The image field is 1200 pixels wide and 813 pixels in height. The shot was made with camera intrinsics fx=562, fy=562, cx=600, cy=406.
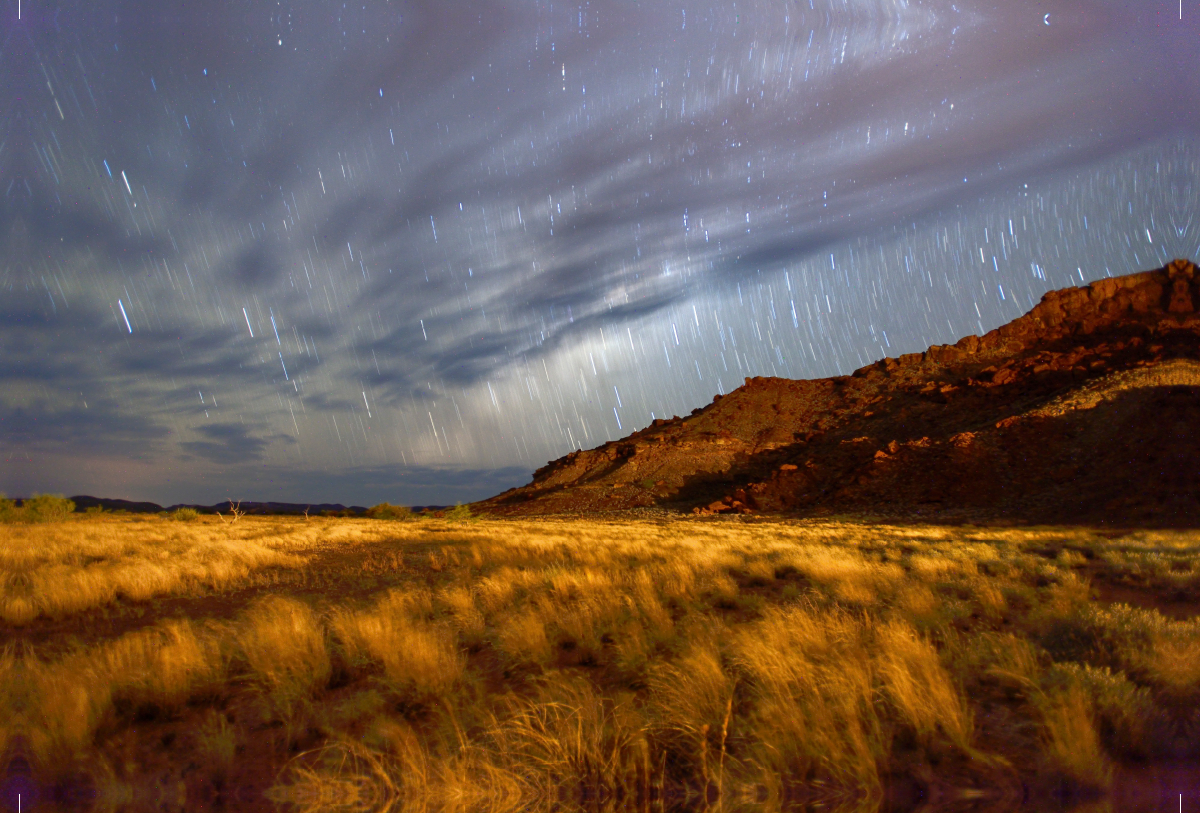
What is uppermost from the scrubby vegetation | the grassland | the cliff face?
the scrubby vegetation

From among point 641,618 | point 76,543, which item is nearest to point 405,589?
point 641,618

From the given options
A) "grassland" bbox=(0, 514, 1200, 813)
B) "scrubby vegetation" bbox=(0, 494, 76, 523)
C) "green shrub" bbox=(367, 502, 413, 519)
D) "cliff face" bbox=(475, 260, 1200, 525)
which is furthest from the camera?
"green shrub" bbox=(367, 502, 413, 519)

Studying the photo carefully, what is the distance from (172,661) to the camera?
4992 mm

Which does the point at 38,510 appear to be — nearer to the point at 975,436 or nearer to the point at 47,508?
the point at 47,508

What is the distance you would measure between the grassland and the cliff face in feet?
124

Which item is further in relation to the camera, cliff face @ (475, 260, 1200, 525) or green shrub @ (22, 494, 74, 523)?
cliff face @ (475, 260, 1200, 525)

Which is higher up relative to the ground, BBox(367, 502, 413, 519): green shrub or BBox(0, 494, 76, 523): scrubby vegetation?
BBox(0, 494, 76, 523): scrubby vegetation

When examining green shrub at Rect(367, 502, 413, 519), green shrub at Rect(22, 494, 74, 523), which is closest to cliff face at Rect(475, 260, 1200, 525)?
green shrub at Rect(367, 502, 413, 519)

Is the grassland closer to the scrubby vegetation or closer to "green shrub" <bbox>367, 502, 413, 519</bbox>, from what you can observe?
the scrubby vegetation

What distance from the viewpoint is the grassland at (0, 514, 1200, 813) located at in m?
3.35

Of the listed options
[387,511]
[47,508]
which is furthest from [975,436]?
[47,508]

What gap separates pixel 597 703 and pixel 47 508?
39.4m

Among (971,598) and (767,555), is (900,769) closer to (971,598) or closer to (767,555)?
(971,598)

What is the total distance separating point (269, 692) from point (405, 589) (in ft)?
17.3
